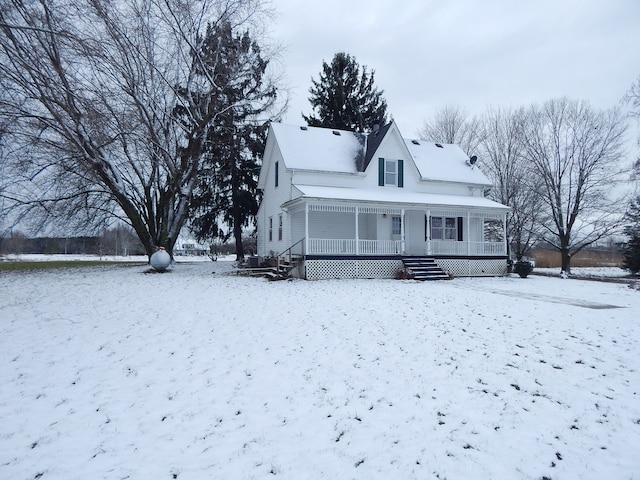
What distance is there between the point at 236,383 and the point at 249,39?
23.8 m

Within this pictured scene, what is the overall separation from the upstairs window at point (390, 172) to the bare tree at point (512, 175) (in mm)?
11290

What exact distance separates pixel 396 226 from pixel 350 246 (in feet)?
11.4

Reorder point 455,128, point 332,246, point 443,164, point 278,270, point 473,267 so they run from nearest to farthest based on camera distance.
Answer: point 278,270 < point 332,246 < point 473,267 < point 443,164 < point 455,128

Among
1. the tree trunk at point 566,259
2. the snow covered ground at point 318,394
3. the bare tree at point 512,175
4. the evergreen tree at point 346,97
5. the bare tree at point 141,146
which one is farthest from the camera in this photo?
the evergreen tree at point 346,97

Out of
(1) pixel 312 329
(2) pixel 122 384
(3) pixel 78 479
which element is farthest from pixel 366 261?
(3) pixel 78 479

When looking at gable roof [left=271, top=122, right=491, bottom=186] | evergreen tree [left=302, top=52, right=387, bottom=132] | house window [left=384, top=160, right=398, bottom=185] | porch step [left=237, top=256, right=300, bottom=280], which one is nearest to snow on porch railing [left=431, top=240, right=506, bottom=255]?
gable roof [left=271, top=122, right=491, bottom=186]

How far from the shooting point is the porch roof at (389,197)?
17.6m

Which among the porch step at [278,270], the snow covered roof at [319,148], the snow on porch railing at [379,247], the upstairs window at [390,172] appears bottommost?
the porch step at [278,270]

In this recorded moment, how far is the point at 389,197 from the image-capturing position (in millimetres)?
19203

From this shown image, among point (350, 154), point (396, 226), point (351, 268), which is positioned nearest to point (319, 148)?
point (350, 154)

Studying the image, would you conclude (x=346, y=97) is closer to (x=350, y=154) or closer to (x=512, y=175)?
(x=512, y=175)

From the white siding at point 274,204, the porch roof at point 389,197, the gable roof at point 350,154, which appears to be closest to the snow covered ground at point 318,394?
the porch roof at point 389,197

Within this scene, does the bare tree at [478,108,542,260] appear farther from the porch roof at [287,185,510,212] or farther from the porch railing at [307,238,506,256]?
the porch railing at [307,238,506,256]

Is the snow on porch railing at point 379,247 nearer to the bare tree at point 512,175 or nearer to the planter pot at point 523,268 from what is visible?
the planter pot at point 523,268
